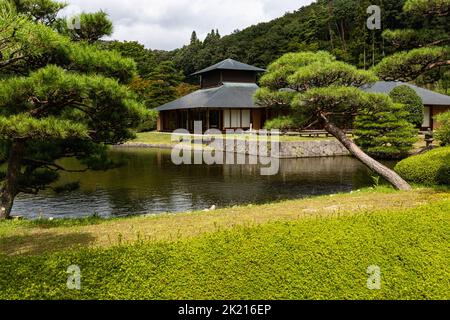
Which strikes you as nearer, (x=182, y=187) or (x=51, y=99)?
(x=51, y=99)

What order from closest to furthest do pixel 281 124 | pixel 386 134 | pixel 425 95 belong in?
pixel 281 124 < pixel 386 134 < pixel 425 95

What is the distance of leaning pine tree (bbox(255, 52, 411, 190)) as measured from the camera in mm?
9555

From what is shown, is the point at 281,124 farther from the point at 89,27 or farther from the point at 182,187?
the point at 182,187

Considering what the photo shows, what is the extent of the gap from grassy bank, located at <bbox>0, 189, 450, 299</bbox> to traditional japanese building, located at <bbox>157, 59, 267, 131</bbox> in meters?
25.5

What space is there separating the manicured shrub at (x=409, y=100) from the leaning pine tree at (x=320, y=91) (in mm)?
16472

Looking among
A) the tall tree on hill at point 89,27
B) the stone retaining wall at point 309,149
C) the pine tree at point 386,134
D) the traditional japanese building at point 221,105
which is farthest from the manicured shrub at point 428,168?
the traditional japanese building at point 221,105

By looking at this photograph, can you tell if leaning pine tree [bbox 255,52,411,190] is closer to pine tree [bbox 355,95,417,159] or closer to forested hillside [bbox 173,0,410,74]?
pine tree [bbox 355,95,417,159]

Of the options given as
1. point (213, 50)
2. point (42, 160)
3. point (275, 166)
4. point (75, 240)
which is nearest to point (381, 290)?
point (75, 240)

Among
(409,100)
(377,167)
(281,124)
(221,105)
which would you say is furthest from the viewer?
(221,105)

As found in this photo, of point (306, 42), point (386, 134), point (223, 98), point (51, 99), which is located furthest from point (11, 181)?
point (306, 42)

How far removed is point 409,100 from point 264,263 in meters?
24.8

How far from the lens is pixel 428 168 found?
34.2 feet

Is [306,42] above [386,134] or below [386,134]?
above

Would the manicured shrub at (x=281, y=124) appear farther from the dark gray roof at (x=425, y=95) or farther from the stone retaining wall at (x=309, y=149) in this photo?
the dark gray roof at (x=425, y=95)
